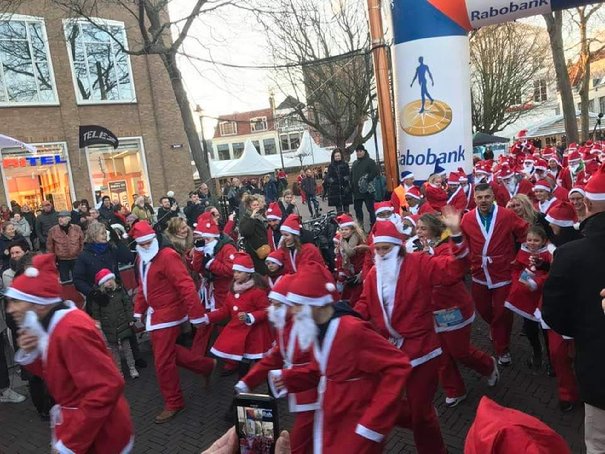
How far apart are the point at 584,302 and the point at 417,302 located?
1.20 metres

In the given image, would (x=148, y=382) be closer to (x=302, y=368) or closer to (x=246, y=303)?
(x=246, y=303)

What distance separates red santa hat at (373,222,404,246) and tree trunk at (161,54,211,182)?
9214mm

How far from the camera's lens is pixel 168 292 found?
5.16 metres

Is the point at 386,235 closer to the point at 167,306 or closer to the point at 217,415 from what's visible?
the point at 167,306

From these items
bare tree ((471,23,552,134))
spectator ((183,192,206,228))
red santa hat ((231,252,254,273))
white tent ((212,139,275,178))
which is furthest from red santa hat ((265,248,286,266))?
bare tree ((471,23,552,134))

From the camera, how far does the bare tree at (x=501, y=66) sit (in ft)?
103

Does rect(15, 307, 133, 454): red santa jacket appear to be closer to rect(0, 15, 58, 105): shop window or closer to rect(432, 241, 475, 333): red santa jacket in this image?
rect(432, 241, 475, 333): red santa jacket

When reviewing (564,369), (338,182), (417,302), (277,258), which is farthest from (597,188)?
(338,182)

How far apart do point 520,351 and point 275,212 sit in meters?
3.54

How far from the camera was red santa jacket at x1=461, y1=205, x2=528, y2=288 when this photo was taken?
5277mm

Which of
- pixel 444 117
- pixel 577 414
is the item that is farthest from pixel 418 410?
pixel 444 117

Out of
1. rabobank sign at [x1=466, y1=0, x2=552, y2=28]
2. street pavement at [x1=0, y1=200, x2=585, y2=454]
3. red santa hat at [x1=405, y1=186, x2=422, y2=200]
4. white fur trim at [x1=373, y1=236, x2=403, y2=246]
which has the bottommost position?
street pavement at [x1=0, y1=200, x2=585, y2=454]

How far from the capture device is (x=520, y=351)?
5.84 metres

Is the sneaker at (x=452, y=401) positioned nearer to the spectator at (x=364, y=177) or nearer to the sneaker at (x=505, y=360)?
the sneaker at (x=505, y=360)
